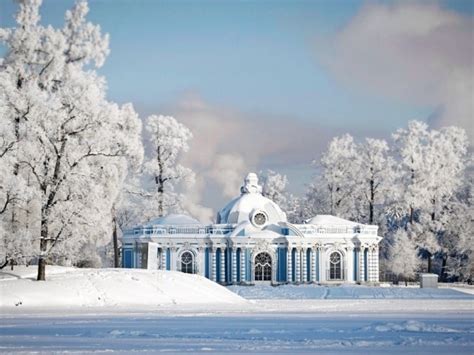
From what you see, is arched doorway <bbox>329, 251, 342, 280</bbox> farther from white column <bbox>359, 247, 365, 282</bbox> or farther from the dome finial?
the dome finial

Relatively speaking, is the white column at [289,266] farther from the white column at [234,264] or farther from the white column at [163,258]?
the white column at [163,258]

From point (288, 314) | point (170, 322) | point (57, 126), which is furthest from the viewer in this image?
point (57, 126)

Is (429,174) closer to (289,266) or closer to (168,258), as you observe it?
(289,266)

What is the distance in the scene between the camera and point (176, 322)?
19.2 meters

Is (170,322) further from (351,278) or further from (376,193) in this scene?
(376,193)

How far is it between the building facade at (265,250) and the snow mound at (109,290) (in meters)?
19.9

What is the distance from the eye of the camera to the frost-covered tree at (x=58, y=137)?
2786 cm

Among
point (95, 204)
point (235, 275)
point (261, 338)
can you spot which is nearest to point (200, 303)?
point (95, 204)

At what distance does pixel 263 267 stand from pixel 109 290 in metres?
25.1

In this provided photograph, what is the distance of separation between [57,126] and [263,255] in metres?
26.1

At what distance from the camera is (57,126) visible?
27.9 m

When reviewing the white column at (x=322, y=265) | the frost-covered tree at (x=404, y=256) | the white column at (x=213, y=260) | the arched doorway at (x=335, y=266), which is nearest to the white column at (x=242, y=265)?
the white column at (x=213, y=260)

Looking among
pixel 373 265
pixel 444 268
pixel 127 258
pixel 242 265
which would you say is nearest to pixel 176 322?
pixel 242 265

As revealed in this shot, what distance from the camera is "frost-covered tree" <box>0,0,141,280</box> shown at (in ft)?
91.4
